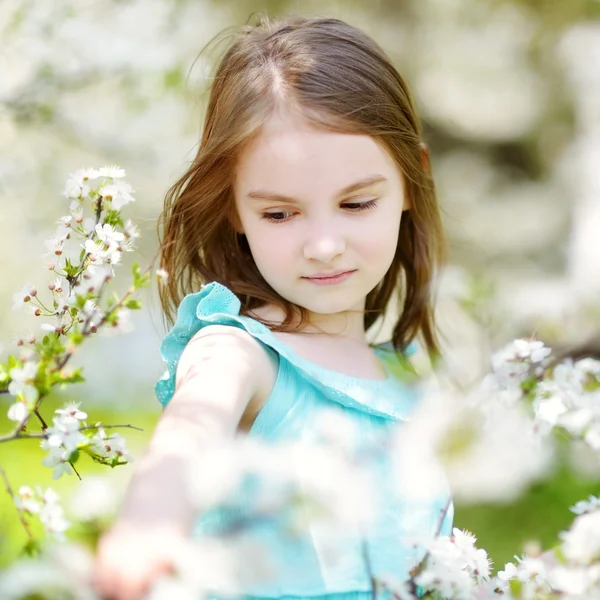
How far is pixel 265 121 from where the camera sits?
1908 millimetres

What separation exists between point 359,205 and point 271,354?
0.37m

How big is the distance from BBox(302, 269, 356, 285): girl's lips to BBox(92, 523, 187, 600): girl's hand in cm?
93

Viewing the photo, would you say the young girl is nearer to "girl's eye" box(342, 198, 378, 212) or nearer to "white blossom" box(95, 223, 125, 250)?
"girl's eye" box(342, 198, 378, 212)

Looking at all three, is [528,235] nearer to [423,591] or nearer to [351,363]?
[351,363]

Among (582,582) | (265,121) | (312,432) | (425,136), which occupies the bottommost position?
→ (425,136)

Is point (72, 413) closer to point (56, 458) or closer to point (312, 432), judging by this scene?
point (56, 458)

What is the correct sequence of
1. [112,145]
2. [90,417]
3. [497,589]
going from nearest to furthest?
[497,589] < [112,145] < [90,417]

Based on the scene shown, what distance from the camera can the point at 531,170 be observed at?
289 inches

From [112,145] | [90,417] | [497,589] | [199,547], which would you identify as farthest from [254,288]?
[90,417]

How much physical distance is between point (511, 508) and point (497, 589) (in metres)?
2.70

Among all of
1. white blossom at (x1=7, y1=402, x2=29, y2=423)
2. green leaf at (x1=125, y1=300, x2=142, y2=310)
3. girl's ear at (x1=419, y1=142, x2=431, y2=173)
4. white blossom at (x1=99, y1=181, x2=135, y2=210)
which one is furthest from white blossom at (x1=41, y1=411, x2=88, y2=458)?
girl's ear at (x1=419, y1=142, x2=431, y2=173)

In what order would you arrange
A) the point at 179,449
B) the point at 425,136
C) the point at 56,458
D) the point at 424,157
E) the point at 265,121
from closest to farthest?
the point at 179,449
the point at 56,458
the point at 265,121
the point at 424,157
the point at 425,136

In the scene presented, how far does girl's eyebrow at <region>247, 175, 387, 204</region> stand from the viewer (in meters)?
1.85

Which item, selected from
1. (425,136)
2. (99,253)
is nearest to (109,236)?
(99,253)
